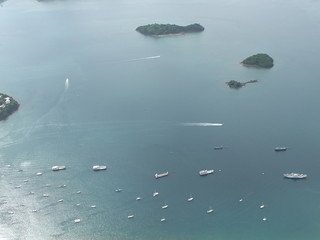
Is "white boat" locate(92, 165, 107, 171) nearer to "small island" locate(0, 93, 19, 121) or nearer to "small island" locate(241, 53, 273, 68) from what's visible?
"small island" locate(0, 93, 19, 121)

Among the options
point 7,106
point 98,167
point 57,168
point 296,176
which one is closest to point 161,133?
point 98,167

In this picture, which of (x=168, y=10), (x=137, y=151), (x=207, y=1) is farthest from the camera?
(x=207, y=1)

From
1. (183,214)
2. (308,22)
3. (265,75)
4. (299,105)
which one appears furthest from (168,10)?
(183,214)

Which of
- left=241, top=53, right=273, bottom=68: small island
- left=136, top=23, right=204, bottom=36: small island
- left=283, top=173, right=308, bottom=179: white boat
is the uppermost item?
left=136, top=23, right=204, bottom=36: small island

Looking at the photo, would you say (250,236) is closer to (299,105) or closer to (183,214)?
(183,214)

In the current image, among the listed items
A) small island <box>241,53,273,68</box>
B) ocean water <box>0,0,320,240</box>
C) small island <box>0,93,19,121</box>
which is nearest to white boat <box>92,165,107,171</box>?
ocean water <box>0,0,320,240</box>

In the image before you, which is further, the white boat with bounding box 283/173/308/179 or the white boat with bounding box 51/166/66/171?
the white boat with bounding box 51/166/66/171
